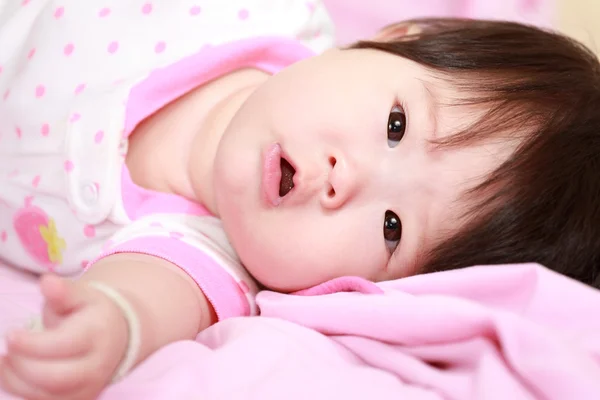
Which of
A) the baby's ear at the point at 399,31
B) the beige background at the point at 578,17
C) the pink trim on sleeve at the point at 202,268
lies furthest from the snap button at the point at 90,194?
the beige background at the point at 578,17

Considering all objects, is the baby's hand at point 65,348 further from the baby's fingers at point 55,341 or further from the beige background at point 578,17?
the beige background at point 578,17

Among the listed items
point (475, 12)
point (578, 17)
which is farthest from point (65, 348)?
point (578, 17)

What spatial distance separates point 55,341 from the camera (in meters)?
0.64

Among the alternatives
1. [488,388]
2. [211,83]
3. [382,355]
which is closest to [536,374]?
[488,388]

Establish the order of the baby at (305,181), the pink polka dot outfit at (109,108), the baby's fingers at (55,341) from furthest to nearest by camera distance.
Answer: the pink polka dot outfit at (109,108), the baby at (305,181), the baby's fingers at (55,341)

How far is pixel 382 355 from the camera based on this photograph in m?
0.82

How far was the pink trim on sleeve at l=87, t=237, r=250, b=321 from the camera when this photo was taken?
928 millimetres

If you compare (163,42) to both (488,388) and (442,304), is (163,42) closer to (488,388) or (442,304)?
(442,304)

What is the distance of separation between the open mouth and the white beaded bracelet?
10.1 inches

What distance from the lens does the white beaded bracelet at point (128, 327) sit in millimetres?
765

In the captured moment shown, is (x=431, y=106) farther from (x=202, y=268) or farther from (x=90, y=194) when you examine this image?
(x=90, y=194)

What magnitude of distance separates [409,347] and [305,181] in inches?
9.4

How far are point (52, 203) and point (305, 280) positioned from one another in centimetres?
44

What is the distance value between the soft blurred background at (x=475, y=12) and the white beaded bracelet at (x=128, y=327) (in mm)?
949
